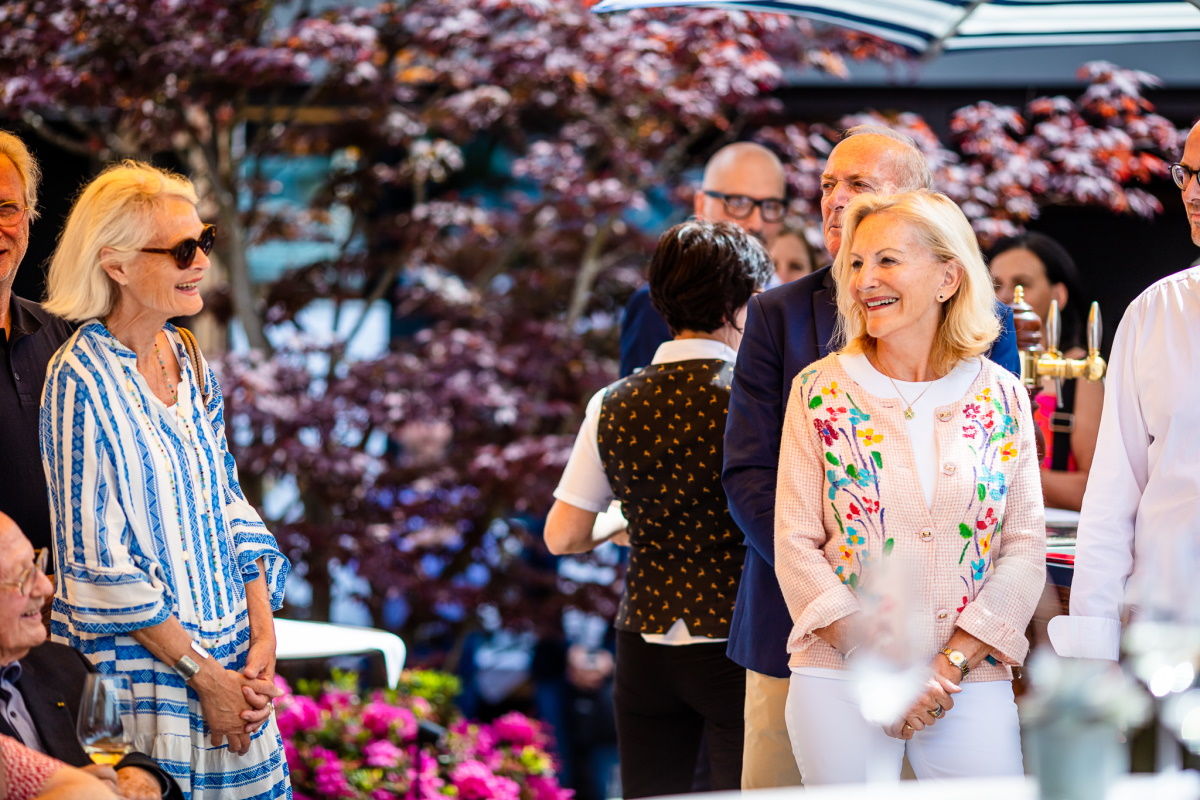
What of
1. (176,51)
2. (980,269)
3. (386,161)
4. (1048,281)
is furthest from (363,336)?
(980,269)

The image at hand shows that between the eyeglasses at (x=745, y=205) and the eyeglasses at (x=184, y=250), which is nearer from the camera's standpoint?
the eyeglasses at (x=184, y=250)

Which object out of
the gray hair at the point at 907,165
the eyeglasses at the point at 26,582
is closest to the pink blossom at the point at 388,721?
the eyeglasses at the point at 26,582

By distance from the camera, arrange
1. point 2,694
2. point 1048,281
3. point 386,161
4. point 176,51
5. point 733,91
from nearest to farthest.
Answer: point 2,694 → point 1048,281 → point 176,51 → point 733,91 → point 386,161

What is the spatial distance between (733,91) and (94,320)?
326cm

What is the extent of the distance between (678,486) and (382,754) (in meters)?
1.68

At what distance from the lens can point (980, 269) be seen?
2.29 m

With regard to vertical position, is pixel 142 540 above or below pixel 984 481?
below

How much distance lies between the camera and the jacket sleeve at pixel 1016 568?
84.2 inches

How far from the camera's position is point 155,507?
2.22 metres

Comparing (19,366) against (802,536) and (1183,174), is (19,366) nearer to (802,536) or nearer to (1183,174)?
(802,536)

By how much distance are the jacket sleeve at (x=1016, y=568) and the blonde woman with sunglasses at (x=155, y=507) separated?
1.19 m

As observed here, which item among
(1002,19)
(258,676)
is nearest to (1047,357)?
(1002,19)

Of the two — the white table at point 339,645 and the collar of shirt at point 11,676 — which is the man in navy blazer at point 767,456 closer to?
the white table at point 339,645

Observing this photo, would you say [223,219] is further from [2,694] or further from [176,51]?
[2,694]
